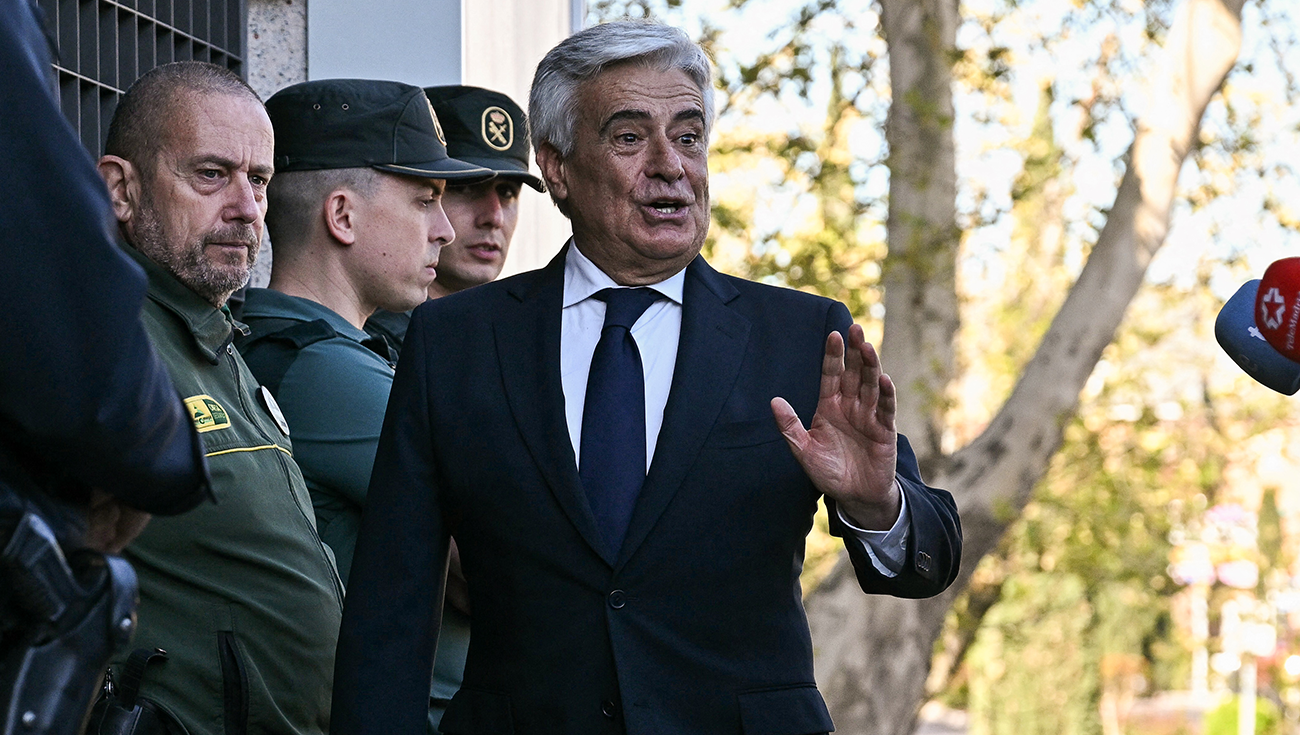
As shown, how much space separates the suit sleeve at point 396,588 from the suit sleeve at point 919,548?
0.66 metres

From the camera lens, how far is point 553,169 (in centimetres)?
292

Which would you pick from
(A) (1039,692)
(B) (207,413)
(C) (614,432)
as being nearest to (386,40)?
(B) (207,413)

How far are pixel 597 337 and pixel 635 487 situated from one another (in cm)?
30

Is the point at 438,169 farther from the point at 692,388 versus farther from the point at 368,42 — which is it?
the point at 368,42

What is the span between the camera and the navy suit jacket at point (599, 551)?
2438mm

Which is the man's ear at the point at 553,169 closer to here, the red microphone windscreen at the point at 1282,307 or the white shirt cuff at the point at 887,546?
the white shirt cuff at the point at 887,546

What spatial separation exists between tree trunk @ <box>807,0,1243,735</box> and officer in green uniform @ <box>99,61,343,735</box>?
573 cm

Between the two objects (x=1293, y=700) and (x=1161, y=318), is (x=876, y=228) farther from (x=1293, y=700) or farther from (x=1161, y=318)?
(x=1293, y=700)

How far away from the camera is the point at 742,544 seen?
2488 mm

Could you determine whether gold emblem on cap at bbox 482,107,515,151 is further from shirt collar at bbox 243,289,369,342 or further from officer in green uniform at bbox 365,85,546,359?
shirt collar at bbox 243,289,369,342

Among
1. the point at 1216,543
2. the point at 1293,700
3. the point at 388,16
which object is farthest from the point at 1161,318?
the point at 388,16

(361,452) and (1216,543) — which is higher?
(361,452)

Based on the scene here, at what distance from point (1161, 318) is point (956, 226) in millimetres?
3511

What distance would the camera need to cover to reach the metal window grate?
3707mm
